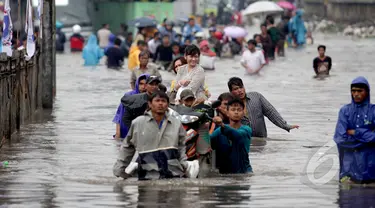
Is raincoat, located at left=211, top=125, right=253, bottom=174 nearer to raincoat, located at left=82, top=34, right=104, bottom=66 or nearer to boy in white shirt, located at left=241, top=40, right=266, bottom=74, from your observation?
boy in white shirt, located at left=241, top=40, right=266, bottom=74

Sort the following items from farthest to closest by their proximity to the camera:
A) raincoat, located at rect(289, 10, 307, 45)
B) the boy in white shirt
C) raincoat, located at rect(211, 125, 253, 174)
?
1. raincoat, located at rect(289, 10, 307, 45)
2. the boy in white shirt
3. raincoat, located at rect(211, 125, 253, 174)

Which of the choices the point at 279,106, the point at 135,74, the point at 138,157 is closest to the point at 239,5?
the point at 279,106

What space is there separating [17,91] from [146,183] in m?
6.29

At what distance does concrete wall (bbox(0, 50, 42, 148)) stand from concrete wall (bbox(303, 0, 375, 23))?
52.8 meters

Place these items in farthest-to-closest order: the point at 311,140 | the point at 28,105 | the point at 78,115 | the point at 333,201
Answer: the point at 78,115, the point at 28,105, the point at 311,140, the point at 333,201

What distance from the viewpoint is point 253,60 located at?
32.2 metres

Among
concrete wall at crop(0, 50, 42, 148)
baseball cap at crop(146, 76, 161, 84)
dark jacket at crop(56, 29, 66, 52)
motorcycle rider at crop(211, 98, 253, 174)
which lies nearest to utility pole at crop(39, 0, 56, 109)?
concrete wall at crop(0, 50, 42, 148)

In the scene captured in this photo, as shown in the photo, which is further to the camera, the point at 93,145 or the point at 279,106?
the point at 279,106

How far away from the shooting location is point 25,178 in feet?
41.2

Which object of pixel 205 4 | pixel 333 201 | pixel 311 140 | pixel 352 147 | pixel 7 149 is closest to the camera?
pixel 333 201

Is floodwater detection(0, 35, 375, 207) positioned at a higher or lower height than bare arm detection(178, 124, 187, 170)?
lower

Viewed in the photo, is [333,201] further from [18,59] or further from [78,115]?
[78,115]

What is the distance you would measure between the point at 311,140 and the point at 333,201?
5970 mm

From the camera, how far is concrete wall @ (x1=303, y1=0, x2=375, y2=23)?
72.6m
